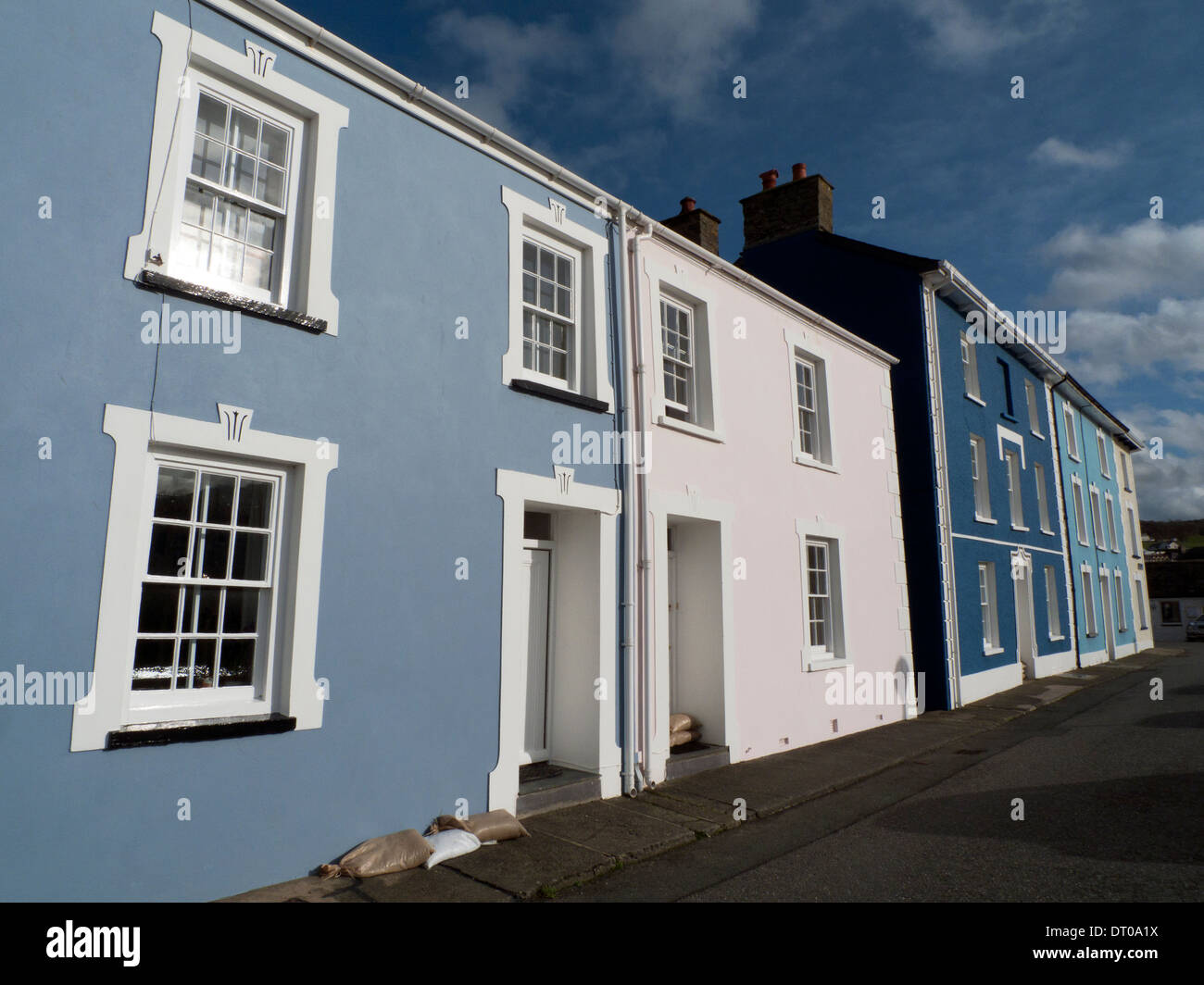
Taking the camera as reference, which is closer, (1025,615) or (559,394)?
(559,394)

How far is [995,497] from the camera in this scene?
706 inches

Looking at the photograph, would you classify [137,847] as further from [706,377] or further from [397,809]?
[706,377]

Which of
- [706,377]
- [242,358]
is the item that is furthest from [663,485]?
[242,358]

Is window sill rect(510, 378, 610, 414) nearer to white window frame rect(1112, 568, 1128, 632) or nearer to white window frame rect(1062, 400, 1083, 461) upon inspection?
white window frame rect(1062, 400, 1083, 461)

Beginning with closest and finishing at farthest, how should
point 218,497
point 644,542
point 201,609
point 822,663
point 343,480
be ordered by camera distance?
point 201,609, point 218,497, point 343,480, point 644,542, point 822,663

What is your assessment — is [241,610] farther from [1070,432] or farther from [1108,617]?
[1108,617]

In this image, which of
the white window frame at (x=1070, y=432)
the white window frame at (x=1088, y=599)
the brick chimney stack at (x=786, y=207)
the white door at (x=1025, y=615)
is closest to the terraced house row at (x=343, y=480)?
the brick chimney stack at (x=786, y=207)

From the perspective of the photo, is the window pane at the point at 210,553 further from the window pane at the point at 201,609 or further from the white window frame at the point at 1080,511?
the white window frame at the point at 1080,511

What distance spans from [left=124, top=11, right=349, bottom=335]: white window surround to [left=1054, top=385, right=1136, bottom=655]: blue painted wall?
919 inches

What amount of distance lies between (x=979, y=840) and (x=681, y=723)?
3.54 metres

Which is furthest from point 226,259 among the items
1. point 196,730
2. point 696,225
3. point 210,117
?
point 696,225

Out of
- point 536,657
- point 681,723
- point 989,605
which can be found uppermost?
point 989,605

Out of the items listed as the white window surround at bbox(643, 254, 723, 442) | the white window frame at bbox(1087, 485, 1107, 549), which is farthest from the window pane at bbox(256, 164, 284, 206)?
the white window frame at bbox(1087, 485, 1107, 549)
